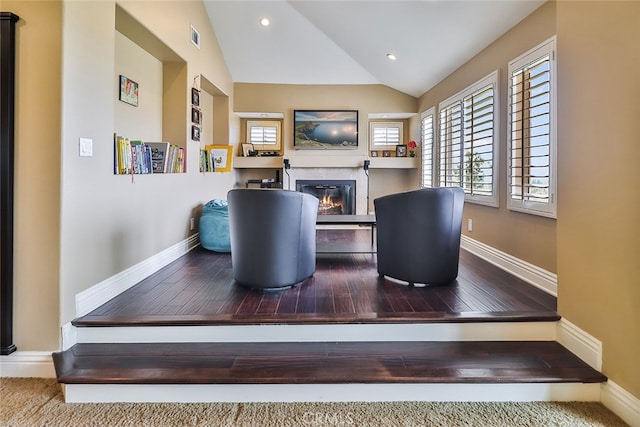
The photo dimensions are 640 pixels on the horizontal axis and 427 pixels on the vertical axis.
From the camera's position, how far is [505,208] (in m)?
3.71

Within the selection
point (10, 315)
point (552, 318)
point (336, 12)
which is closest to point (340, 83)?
point (336, 12)

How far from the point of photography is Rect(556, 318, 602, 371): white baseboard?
2021 millimetres

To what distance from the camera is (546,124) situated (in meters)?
2.94

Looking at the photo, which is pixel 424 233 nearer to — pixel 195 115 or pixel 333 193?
pixel 195 115

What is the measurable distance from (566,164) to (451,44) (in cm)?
268

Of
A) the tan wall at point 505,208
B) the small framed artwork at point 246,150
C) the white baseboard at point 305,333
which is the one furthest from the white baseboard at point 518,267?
the small framed artwork at point 246,150

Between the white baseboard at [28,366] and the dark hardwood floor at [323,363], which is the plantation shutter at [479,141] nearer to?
the dark hardwood floor at [323,363]

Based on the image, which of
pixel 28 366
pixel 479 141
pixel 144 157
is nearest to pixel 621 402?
pixel 479 141

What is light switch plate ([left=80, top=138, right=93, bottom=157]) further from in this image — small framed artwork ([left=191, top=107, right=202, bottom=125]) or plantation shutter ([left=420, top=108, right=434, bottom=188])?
plantation shutter ([left=420, top=108, right=434, bottom=188])

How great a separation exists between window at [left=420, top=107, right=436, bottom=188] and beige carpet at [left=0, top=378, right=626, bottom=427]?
4.45m

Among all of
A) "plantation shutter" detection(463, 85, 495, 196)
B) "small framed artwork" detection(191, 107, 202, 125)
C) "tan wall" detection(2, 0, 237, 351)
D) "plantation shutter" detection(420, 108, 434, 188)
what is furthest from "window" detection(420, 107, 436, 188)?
"tan wall" detection(2, 0, 237, 351)

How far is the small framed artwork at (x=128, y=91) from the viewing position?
141 inches

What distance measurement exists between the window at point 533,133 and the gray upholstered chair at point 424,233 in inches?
27.4

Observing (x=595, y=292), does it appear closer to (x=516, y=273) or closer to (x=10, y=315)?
(x=516, y=273)
